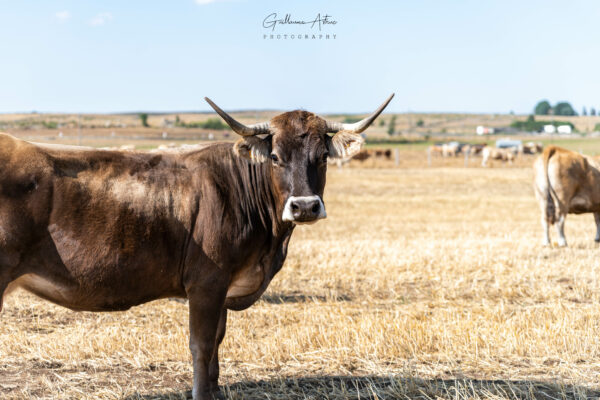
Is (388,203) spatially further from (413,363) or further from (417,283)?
(413,363)

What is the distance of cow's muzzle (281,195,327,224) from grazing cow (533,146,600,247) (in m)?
11.1

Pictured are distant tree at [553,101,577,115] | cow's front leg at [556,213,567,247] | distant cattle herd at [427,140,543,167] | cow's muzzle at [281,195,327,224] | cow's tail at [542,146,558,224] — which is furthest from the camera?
distant tree at [553,101,577,115]

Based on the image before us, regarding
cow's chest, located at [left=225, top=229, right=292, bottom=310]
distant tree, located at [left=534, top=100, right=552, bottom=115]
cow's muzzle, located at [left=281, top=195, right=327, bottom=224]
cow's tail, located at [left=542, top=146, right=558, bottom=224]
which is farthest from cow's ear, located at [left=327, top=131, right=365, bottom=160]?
distant tree, located at [left=534, top=100, right=552, bottom=115]

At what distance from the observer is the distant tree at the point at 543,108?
384 ft

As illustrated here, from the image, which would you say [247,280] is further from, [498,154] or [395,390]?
[498,154]

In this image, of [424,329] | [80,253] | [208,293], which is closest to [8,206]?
[80,253]

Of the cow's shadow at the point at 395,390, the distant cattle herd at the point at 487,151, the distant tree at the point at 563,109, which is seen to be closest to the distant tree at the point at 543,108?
Answer: the distant tree at the point at 563,109

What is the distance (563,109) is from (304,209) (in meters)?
111

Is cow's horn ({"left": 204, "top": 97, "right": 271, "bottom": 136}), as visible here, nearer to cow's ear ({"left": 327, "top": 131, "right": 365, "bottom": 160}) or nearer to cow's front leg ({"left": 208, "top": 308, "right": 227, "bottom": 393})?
cow's ear ({"left": 327, "top": 131, "right": 365, "bottom": 160})

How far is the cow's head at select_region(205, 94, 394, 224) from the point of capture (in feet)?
18.5

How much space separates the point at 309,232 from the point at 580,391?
12.9 metres

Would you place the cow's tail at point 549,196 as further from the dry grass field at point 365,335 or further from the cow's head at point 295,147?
the cow's head at point 295,147

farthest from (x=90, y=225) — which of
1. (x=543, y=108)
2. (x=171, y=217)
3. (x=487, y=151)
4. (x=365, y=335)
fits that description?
(x=543, y=108)

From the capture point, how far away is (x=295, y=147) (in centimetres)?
577
